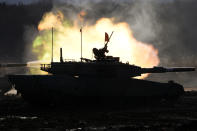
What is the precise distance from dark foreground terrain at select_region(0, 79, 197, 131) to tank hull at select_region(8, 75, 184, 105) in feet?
2.61

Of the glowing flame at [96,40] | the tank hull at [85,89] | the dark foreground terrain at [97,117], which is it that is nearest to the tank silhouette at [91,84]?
the tank hull at [85,89]

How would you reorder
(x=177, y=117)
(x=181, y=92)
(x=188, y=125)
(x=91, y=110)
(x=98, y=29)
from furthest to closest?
(x=98, y=29), (x=181, y=92), (x=91, y=110), (x=177, y=117), (x=188, y=125)

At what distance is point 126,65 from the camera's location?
35.8m

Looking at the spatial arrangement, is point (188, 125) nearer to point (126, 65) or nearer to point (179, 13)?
point (126, 65)

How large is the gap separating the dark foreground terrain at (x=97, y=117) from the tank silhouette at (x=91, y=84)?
0.91 m

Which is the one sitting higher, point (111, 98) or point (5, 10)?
point (5, 10)

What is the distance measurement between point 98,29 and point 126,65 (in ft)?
48.1

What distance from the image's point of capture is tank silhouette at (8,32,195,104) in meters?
32.7

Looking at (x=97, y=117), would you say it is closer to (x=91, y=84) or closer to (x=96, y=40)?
(x=91, y=84)

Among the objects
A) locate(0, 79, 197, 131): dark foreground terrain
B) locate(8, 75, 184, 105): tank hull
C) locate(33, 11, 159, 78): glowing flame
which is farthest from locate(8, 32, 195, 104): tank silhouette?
locate(33, 11, 159, 78): glowing flame

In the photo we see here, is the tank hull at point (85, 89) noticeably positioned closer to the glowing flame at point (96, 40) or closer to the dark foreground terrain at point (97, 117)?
the dark foreground terrain at point (97, 117)

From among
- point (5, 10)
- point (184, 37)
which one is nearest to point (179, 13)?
point (184, 37)

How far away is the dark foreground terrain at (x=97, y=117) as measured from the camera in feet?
84.4

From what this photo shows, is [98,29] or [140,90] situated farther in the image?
[98,29]
